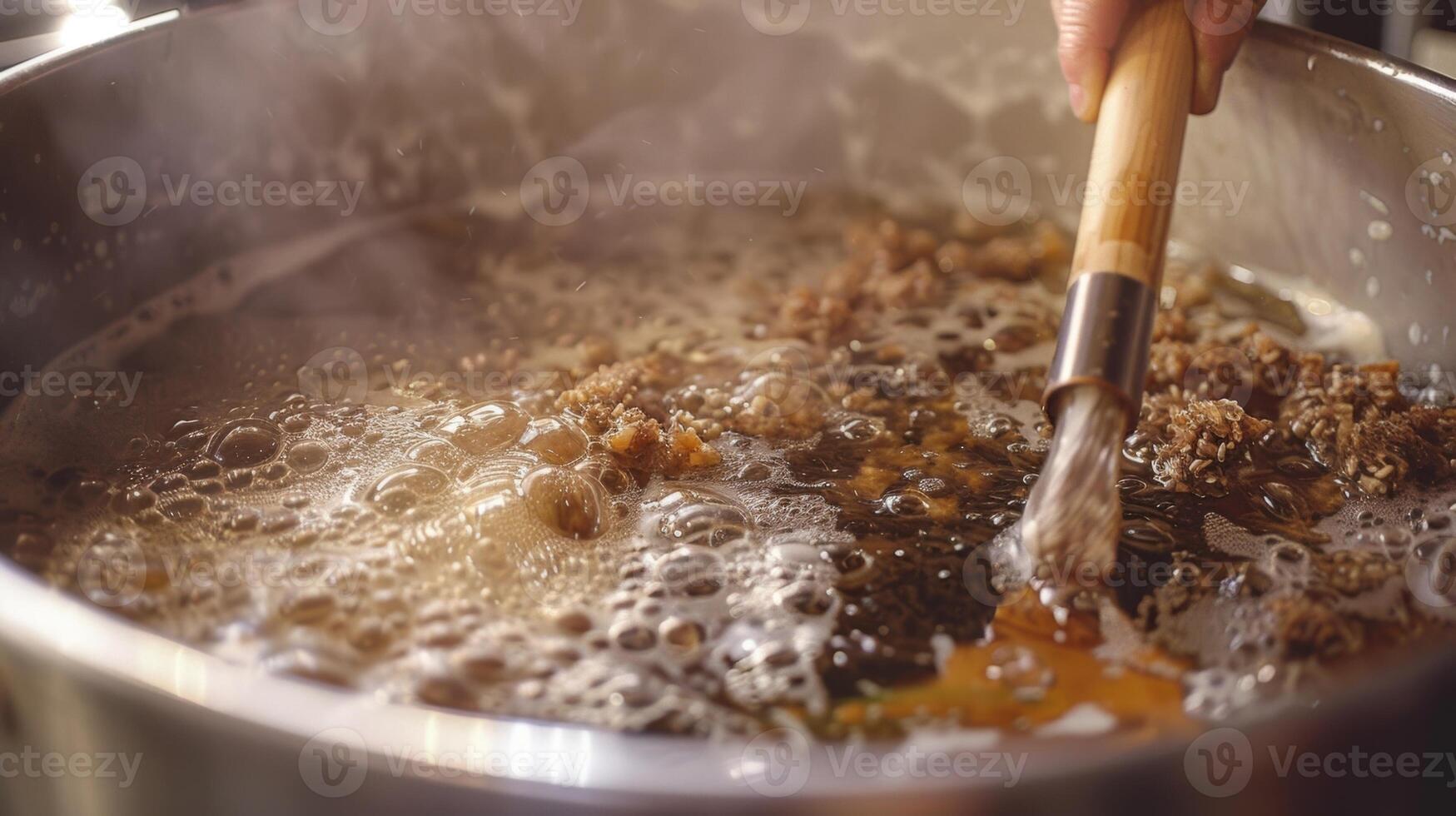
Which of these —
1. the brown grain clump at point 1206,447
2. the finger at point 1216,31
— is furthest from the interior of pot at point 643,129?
the brown grain clump at point 1206,447

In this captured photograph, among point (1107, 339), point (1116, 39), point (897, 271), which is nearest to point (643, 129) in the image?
point (897, 271)

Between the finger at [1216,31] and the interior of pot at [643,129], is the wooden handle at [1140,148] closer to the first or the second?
the finger at [1216,31]

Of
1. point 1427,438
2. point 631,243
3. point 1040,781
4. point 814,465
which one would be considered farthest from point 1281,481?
point 631,243

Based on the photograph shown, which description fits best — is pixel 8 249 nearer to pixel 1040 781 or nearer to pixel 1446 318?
pixel 1040 781

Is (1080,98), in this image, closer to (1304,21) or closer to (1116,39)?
(1116,39)

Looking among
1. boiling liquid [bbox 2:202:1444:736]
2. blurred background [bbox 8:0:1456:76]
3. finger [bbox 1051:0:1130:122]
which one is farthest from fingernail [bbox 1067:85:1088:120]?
blurred background [bbox 8:0:1456:76]
